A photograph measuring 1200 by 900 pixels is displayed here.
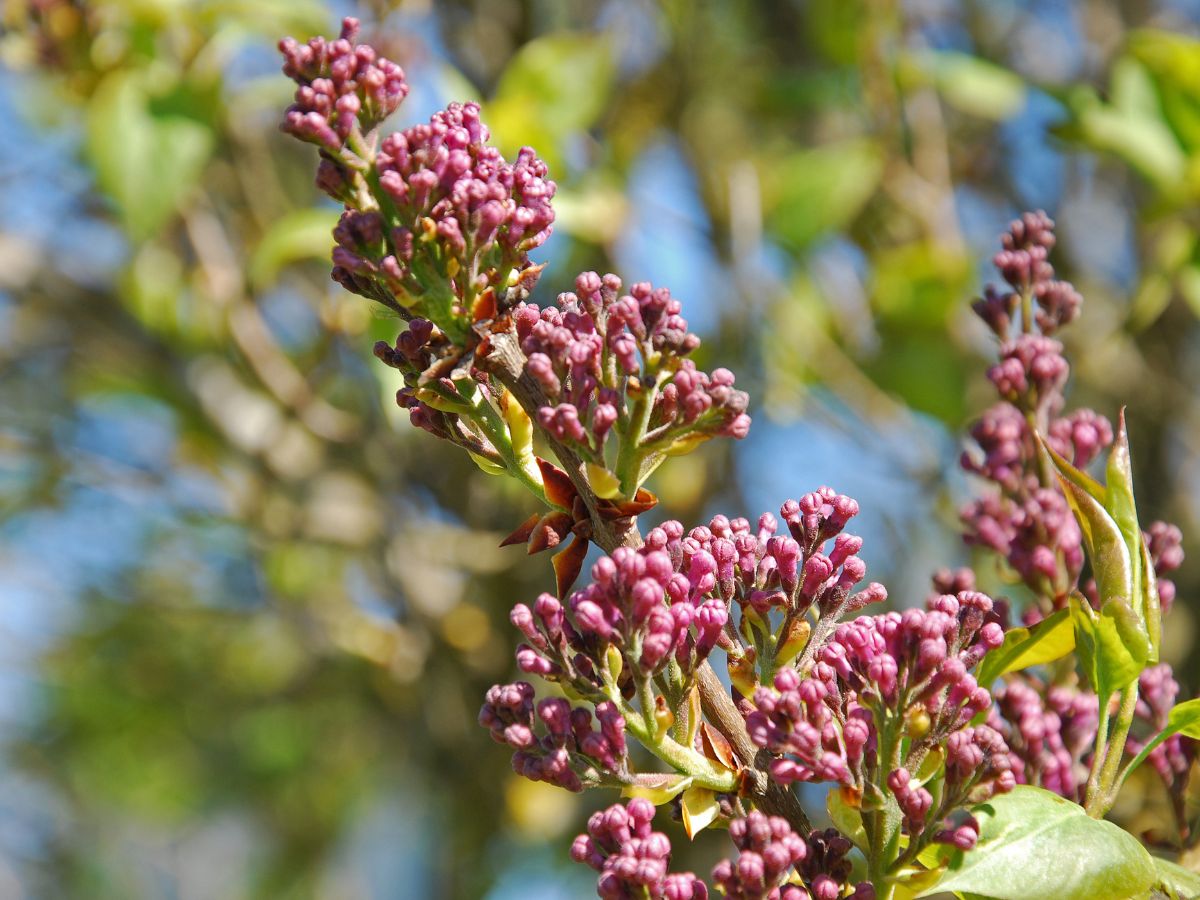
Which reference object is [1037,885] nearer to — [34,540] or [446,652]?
[446,652]

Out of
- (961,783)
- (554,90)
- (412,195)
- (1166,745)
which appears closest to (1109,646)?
(961,783)

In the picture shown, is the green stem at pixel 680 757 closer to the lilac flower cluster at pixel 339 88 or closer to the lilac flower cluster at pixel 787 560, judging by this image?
the lilac flower cluster at pixel 787 560

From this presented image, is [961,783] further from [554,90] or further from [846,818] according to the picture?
[554,90]

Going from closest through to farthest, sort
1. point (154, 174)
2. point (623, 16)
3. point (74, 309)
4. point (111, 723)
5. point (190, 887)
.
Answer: point (154, 174) < point (74, 309) < point (623, 16) < point (111, 723) < point (190, 887)

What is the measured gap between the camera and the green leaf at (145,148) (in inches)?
62.1

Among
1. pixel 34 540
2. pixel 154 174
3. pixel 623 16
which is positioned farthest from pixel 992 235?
pixel 34 540

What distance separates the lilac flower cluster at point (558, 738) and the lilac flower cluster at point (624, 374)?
156 mm

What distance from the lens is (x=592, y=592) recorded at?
71 centimetres

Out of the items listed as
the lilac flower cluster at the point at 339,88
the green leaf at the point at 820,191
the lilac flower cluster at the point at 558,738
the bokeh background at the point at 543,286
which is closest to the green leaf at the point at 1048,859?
the lilac flower cluster at the point at 558,738

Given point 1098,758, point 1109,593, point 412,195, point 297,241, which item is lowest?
point 297,241

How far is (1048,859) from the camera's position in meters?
0.70

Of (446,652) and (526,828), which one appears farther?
(526,828)

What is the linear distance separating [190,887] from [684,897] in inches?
317

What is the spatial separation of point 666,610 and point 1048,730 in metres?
0.38
